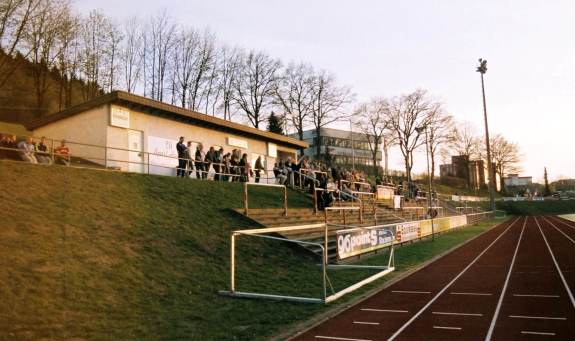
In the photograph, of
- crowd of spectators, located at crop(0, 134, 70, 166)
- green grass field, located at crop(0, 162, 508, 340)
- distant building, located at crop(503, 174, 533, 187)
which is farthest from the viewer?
distant building, located at crop(503, 174, 533, 187)

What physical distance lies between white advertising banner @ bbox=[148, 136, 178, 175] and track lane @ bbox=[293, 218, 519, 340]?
13.9 m

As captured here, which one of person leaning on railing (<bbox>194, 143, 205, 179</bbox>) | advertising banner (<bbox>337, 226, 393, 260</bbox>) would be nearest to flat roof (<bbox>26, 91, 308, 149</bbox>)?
person leaning on railing (<bbox>194, 143, 205, 179</bbox>)

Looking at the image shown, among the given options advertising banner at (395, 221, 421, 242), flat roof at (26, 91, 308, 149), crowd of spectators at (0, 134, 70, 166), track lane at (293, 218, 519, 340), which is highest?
flat roof at (26, 91, 308, 149)

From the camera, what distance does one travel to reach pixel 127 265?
32.2 ft

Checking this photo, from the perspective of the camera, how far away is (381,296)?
10.5 meters

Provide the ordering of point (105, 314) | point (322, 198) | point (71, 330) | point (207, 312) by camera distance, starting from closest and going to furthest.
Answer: point (71, 330) < point (105, 314) < point (207, 312) < point (322, 198)

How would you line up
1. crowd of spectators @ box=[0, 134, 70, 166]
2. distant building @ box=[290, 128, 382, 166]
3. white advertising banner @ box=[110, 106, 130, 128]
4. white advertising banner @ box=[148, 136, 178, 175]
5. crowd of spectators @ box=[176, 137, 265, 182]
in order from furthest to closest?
distant building @ box=[290, 128, 382, 166], white advertising banner @ box=[148, 136, 178, 175], white advertising banner @ box=[110, 106, 130, 128], crowd of spectators @ box=[176, 137, 265, 182], crowd of spectators @ box=[0, 134, 70, 166]

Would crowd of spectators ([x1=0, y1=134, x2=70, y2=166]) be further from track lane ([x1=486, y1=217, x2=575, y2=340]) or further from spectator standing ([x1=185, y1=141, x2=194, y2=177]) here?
track lane ([x1=486, y1=217, x2=575, y2=340])

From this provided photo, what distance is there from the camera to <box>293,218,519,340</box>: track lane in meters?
7.57

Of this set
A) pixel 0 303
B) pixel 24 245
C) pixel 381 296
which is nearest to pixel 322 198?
pixel 381 296

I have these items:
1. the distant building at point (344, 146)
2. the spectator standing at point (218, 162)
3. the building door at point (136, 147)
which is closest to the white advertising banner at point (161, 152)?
the building door at point (136, 147)

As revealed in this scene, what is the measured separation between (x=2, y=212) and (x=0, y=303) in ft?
12.5

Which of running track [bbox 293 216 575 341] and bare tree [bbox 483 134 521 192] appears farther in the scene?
bare tree [bbox 483 134 521 192]

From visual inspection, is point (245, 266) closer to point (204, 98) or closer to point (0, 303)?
point (0, 303)
